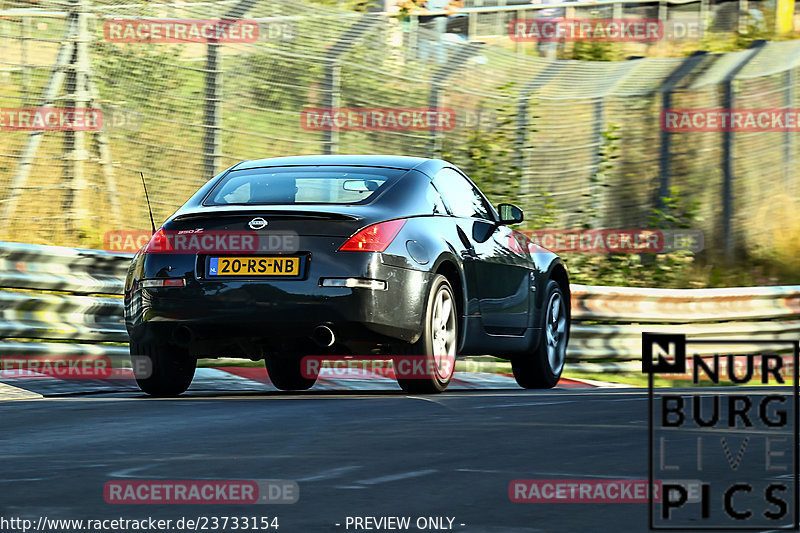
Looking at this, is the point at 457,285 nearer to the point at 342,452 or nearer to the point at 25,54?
the point at 342,452

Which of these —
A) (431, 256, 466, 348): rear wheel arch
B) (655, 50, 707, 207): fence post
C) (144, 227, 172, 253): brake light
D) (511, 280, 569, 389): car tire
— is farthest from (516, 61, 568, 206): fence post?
(144, 227, 172, 253): brake light

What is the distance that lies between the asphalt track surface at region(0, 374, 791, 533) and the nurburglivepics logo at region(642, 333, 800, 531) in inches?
3.6

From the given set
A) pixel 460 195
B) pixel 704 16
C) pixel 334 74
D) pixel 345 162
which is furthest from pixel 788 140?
pixel 345 162

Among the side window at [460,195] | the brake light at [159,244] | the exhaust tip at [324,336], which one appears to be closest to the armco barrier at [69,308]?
the side window at [460,195]

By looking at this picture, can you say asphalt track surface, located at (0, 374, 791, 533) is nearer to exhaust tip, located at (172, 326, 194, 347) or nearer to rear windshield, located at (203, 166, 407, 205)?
exhaust tip, located at (172, 326, 194, 347)

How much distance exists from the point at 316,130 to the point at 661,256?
17.0ft

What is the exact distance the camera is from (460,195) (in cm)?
974

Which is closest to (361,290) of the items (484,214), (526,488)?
(484,214)

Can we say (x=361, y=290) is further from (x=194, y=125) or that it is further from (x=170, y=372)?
(x=194, y=125)

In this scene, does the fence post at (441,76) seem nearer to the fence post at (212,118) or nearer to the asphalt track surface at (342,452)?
the fence post at (212,118)

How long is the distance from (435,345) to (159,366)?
5.35 feet

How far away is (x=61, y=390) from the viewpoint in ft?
31.3

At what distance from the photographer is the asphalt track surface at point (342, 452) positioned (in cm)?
488

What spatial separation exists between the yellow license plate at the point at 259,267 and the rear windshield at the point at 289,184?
0.51 meters
